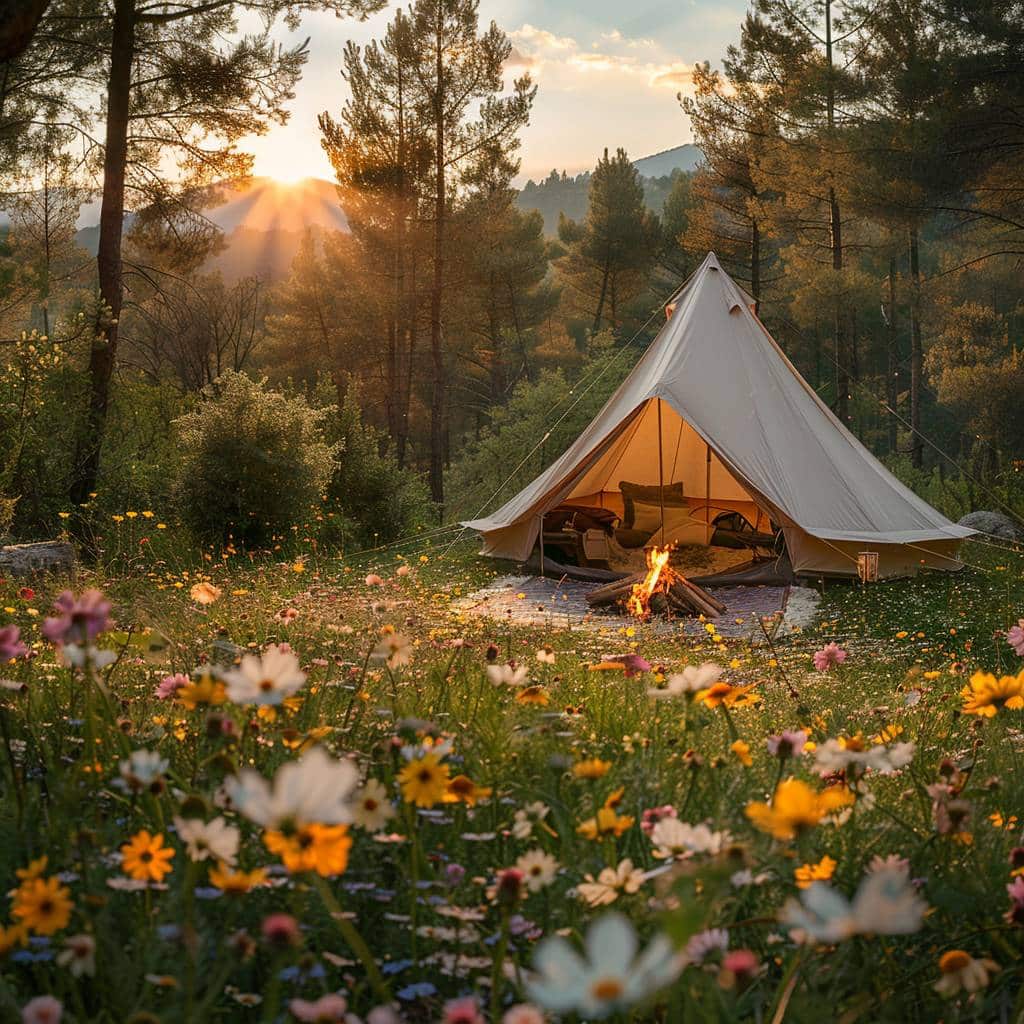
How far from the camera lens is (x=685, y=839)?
109cm

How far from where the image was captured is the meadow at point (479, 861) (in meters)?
0.83

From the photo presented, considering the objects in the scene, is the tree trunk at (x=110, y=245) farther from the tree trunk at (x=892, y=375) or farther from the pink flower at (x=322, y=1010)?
the tree trunk at (x=892, y=375)

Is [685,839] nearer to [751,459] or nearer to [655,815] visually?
[655,815]

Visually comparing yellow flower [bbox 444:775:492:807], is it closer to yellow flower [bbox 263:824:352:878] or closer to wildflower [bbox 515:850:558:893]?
wildflower [bbox 515:850:558:893]

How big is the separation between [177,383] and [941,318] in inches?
598

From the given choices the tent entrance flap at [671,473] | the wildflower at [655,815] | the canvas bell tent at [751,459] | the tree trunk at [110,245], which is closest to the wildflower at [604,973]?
the wildflower at [655,815]

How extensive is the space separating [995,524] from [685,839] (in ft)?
39.1

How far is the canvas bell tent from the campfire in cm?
124

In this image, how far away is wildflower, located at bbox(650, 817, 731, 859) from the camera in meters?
1.09

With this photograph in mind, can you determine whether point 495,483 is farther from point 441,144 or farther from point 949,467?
point 949,467

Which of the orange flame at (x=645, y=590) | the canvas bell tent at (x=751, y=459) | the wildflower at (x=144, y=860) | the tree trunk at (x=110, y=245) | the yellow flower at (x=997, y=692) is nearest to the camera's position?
the wildflower at (x=144, y=860)

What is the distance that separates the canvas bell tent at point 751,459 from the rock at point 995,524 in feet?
9.27

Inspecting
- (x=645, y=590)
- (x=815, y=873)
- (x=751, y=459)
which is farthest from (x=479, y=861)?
(x=751, y=459)

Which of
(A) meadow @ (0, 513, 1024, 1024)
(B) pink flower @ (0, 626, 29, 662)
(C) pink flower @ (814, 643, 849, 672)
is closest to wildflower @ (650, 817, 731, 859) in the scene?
(A) meadow @ (0, 513, 1024, 1024)
